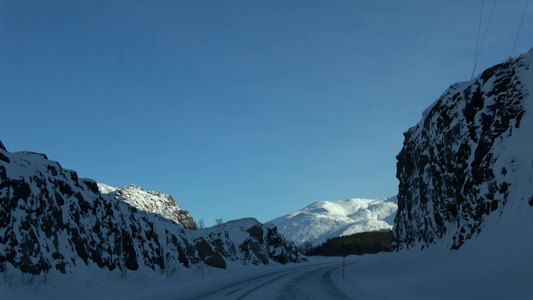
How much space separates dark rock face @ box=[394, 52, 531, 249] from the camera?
53.2 feet

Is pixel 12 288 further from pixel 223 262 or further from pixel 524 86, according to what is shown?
pixel 223 262

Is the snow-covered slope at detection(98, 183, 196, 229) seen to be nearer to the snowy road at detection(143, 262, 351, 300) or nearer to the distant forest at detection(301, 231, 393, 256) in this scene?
→ the distant forest at detection(301, 231, 393, 256)

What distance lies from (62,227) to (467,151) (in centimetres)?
1833

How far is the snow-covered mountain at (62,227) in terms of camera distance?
45.9ft

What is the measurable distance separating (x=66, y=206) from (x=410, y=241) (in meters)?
23.9

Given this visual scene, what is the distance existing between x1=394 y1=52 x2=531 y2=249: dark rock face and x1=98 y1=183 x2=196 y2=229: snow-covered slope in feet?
241

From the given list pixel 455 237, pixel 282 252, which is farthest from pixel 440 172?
pixel 282 252

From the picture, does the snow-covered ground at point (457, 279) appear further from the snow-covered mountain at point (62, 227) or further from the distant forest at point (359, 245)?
the distant forest at point (359, 245)

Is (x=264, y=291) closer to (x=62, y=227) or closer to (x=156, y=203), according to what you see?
(x=62, y=227)

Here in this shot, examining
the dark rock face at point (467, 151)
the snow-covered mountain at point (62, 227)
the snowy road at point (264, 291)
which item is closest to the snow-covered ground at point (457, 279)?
the snowy road at point (264, 291)

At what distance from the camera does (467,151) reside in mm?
18828

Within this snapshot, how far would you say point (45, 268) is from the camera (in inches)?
570

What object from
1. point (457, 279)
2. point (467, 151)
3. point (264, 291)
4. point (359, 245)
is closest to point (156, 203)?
point (359, 245)

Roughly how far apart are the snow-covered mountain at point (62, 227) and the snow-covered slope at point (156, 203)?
6308 centimetres
